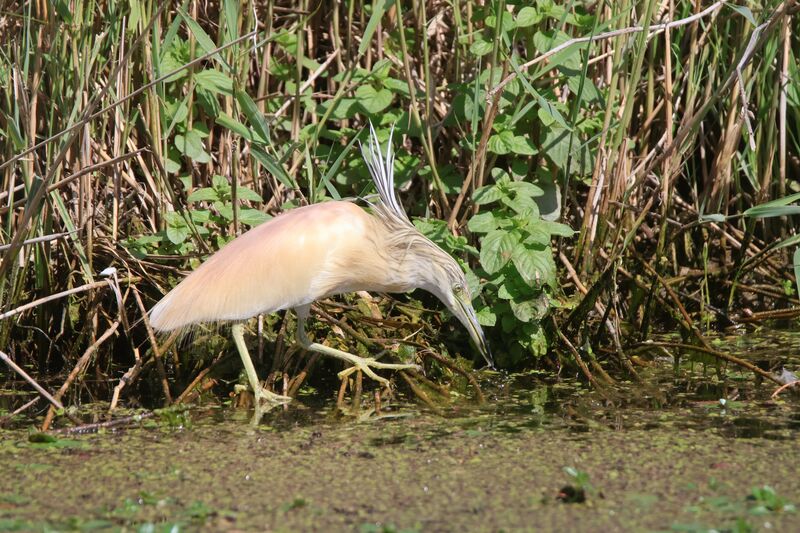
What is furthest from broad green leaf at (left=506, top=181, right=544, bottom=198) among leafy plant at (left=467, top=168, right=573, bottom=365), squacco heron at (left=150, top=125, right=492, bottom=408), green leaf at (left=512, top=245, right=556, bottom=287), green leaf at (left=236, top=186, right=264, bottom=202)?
green leaf at (left=236, top=186, right=264, bottom=202)

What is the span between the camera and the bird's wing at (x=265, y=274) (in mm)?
3605

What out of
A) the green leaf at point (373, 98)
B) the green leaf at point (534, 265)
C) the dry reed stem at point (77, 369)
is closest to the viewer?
the dry reed stem at point (77, 369)

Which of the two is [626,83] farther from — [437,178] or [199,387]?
[199,387]

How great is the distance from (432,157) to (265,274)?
87 cm

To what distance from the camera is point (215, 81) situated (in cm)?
409

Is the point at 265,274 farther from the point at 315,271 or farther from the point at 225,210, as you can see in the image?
the point at 225,210

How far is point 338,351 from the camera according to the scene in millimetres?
3828

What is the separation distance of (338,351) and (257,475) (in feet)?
3.49

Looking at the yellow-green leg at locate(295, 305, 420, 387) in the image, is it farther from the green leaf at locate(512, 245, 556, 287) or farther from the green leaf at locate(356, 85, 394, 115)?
the green leaf at locate(356, 85, 394, 115)

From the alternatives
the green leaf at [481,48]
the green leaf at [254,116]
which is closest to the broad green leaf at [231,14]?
the green leaf at [254,116]

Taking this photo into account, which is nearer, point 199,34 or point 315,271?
point 315,271

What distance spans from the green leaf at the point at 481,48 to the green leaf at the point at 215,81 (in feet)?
3.14

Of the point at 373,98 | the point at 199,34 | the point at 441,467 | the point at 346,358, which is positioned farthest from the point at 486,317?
the point at 199,34

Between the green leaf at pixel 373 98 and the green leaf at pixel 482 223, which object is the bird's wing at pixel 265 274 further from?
the green leaf at pixel 373 98
